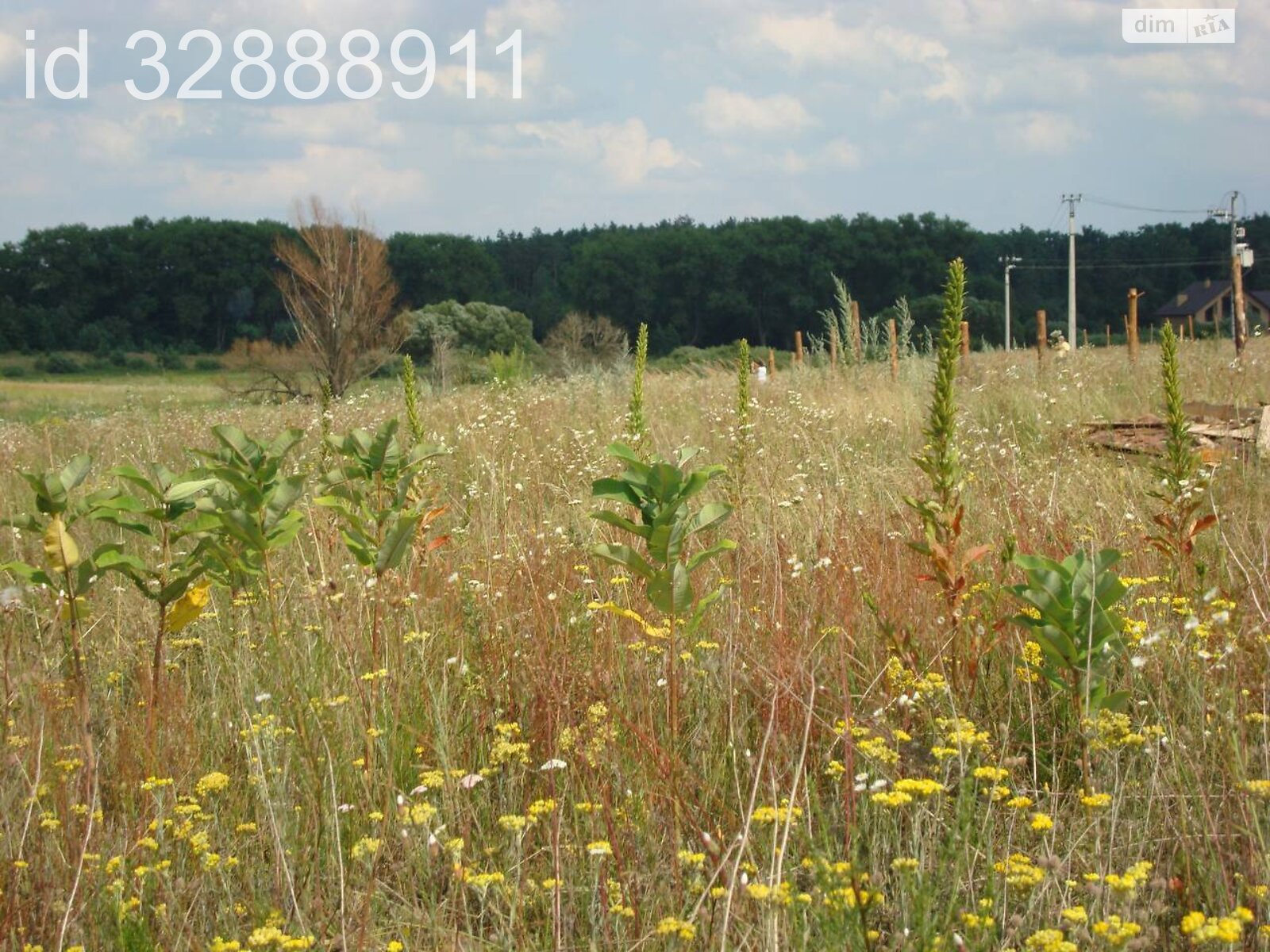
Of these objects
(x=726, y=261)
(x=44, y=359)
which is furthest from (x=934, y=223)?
(x=44, y=359)

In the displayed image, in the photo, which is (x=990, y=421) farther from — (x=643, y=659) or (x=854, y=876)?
(x=854, y=876)

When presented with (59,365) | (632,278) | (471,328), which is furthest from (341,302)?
(632,278)

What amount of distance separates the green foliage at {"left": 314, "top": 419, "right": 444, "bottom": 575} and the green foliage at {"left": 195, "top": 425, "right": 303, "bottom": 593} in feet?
0.32

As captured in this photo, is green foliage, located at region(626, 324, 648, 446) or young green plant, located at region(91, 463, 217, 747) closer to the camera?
young green plant, located at region(91, 463, 217, 747)

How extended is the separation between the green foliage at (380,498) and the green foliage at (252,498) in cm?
10

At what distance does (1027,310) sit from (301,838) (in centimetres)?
7324

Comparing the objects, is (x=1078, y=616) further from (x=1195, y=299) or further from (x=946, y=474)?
(x=1195, y=299)

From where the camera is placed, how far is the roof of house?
68.1m

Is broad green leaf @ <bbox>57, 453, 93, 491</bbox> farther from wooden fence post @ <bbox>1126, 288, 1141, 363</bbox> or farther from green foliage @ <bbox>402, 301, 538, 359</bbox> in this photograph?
green foliage @ <bbox>402, 301, 538, 359</bbox>

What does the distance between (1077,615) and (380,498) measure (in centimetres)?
185

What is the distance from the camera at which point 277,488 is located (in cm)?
266

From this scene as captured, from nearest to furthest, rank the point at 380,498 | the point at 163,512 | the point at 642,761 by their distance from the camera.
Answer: the point at 642,761
the point at 163,512
the point at 380,498

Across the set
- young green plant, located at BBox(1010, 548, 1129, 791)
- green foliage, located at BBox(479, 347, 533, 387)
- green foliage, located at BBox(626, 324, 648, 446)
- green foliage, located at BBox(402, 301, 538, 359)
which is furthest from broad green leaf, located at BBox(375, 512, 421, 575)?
green foliage, located at BBox(402, 301, 538, 359)

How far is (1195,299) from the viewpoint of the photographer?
69938 mm
